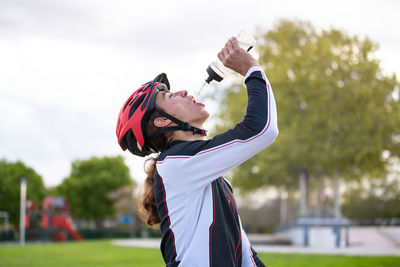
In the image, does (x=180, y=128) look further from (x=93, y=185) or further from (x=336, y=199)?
(x=93, y=185)

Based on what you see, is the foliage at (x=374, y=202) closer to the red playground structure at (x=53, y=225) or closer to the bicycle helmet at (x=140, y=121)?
the red playground structure at (x=53, y=225)

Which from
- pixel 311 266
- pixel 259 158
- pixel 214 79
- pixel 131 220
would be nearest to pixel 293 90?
pixel 259 158

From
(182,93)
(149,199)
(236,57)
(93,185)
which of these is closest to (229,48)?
(236,57)

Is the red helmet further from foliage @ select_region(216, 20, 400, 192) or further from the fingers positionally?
foliage @ select_region(216, 20, 400, 192)

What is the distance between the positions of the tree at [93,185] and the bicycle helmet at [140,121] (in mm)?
59003

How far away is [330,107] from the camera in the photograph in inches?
A: 966

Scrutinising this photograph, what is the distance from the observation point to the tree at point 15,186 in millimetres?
56250

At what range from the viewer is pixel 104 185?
61.8 metres

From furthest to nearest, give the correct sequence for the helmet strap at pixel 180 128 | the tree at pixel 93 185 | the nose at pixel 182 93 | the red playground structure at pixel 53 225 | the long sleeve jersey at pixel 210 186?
the tree at pixel 93 185 → the red playground structure at pixel 53 225 → the nose at pixel 182 93 → the helmet strap at pixel 180 128 → the long sleeve jersey at pixel 210 186

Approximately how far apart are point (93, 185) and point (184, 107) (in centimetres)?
6121

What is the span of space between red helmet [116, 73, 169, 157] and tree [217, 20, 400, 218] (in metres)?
22.1

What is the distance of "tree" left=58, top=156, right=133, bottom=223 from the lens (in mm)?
60156

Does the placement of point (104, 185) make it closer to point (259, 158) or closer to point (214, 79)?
point (259, 158)

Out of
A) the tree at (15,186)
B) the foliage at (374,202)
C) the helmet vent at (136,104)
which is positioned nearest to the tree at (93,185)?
the tree at (15,186)
